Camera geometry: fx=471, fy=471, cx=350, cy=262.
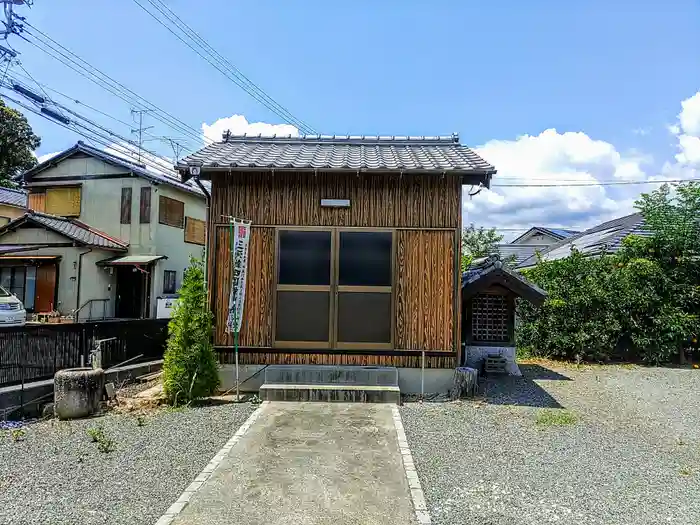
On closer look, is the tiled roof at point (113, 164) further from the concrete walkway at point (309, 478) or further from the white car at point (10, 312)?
the concrete walkway at point (309, 478)

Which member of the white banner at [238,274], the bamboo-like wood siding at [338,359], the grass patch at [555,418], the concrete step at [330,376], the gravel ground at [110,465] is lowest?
the gravel ground at [110,465]

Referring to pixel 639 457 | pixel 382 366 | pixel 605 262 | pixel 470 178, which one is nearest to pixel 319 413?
pixel 382 366

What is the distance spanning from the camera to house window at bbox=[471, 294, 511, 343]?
10.5 meters

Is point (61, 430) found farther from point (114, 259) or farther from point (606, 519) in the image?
point (114, 259)

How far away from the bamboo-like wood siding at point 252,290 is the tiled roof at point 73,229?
11305 mm

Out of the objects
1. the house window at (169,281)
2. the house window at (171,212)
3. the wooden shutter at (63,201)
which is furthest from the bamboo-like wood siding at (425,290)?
the wooden shutter at (63,201)

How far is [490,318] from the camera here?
10.5 m

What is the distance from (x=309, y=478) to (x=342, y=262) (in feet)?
13.6

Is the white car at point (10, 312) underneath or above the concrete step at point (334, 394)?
above

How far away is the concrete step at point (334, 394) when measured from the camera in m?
7.17

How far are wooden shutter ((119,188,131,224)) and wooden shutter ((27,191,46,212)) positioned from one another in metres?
3.93

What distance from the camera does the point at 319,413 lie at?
6.54 meters

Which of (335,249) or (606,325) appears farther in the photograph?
(606,325)

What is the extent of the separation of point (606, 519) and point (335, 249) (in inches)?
209
